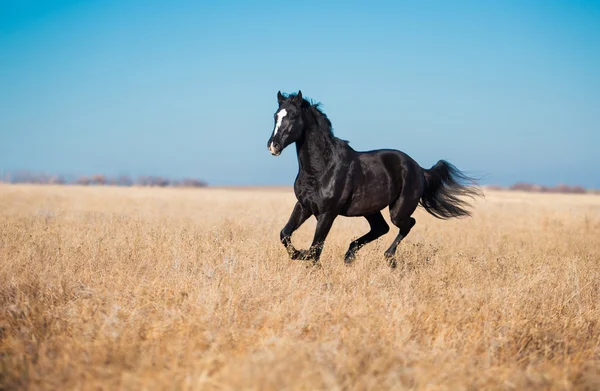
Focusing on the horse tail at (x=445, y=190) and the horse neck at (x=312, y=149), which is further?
the horse tail at (x=445, y=190)

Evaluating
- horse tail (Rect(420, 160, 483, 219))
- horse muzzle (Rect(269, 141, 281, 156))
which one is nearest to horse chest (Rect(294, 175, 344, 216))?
horse muzzle (Rect(269, 141, 281, 156))

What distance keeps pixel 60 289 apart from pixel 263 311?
2.21 m

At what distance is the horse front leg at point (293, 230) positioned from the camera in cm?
717

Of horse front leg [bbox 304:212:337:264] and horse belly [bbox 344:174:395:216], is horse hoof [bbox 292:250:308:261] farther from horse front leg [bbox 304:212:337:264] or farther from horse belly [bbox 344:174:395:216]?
horse belly [bbox 344:174:395:216]

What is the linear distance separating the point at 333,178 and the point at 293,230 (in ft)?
3.00

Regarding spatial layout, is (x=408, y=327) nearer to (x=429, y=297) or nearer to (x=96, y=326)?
(x=429, y=297)

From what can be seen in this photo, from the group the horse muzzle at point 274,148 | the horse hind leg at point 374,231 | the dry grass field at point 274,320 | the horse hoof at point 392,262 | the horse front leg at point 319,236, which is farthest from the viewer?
the horse hind leg at point 374,231

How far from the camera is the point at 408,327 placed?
4617mm

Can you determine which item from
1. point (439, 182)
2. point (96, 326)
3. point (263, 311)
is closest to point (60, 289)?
point (96, 326)

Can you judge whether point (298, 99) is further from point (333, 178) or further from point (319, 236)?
point (319, 236)

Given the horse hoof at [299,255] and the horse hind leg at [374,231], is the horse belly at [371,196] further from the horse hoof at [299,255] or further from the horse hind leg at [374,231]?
the horse hoof at [299,255]

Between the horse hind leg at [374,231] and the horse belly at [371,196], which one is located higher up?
the horse belly at [371,196]

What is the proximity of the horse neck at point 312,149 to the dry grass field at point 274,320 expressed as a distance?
4.47ft

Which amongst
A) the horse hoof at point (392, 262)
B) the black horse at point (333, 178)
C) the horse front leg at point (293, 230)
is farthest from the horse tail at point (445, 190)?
the horse front leg at point (293, 230)
